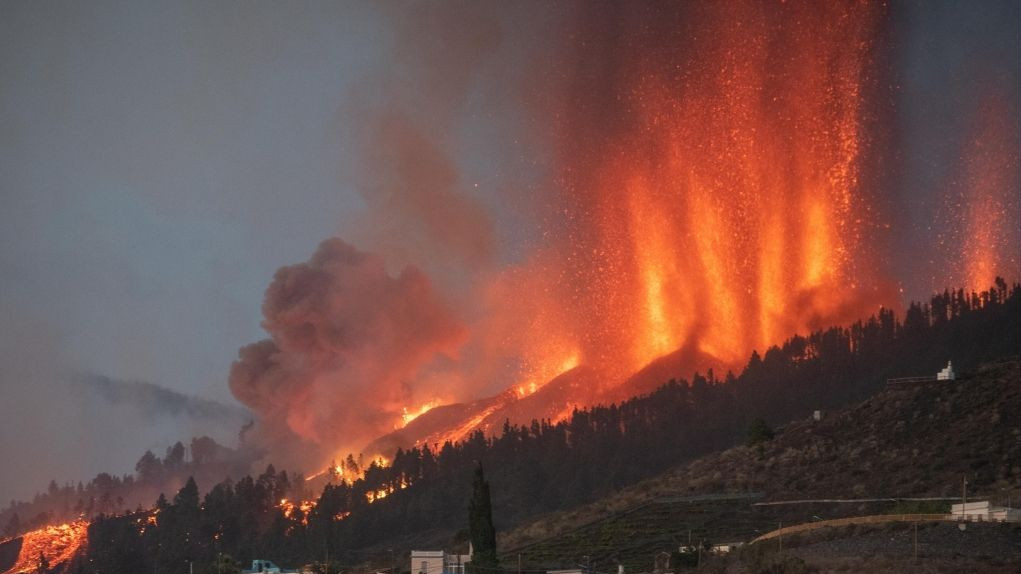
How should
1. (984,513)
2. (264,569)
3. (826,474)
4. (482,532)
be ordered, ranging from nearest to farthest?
(984,513) < (482,532) < (826,474) < (264,569)

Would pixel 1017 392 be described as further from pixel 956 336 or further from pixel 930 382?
pixel 956 336

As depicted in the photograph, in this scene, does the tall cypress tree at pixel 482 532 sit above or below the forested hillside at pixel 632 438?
below

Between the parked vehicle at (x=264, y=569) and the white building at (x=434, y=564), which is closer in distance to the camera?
the white building at (x=434, y=564)

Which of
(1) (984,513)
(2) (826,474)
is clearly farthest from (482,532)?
(1) (984,513)

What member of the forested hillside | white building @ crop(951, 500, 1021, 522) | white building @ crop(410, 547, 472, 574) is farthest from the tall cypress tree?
the forested hillside

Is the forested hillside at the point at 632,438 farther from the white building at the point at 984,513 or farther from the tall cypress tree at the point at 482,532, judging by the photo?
the white building at the point at 984,513

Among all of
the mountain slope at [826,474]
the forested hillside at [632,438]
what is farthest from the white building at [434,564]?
the forested hillside at [632,438]

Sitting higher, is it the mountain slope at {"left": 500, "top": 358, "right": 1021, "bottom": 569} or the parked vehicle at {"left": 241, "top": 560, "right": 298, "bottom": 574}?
the mountain slope at {"left": 500, "top": 358, "right": 1021, "bottom": 569}

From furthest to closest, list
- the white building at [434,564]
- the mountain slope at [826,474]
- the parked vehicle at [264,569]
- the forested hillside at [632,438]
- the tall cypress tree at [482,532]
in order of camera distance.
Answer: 1. the forested hillside at [632,438]
2. the parked vehicle at [264,569]
3. the mountain slope at [826,474]
4. the tall cypress tree at [482,532]
5. the white building at [434,564]

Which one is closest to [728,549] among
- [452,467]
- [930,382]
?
[930,382]

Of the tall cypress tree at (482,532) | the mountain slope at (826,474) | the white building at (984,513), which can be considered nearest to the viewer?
the white building at (984,513)

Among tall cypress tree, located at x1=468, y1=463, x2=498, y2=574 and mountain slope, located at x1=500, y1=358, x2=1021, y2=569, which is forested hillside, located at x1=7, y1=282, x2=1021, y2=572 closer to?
mountain slope, located at x1=500, y1=358, x2=1021, y2=569

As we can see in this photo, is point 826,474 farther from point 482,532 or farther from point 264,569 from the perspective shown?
point 264,569

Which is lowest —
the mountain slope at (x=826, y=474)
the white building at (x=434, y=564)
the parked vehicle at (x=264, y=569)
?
the white building at (x=434, y=564)
